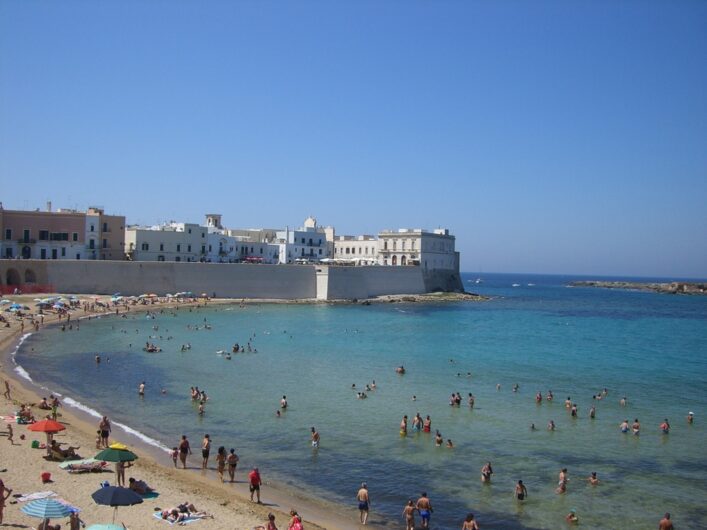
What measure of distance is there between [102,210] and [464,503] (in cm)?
6143

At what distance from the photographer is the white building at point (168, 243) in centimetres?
7088

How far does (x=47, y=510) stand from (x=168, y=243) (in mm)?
63490

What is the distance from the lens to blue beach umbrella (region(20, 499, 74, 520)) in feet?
39.3

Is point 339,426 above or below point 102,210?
below

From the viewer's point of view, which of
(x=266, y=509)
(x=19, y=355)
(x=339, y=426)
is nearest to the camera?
(x=266, y=509)

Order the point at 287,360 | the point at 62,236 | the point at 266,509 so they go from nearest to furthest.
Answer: the point at 266,509, the point at 287,360, the point at 62,236

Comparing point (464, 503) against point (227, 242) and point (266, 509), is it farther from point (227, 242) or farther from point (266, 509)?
point (227, 242)

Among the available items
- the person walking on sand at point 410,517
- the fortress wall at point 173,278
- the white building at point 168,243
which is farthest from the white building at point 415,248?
the person walking on sand at point 410,517

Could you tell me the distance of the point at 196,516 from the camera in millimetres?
14281

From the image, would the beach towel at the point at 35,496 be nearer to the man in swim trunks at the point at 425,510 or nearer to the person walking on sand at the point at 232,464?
the person walking on sand at the point at 232,464

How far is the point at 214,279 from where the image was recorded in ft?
231

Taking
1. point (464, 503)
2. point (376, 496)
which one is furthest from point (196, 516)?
point (464, 503)

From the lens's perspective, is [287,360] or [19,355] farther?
[287,360]

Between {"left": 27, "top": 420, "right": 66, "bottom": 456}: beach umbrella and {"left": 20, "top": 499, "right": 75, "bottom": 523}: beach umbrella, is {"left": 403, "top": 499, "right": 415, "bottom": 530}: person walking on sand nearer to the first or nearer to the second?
{"left": 20, "top": 499, "right": 75, "bottom": 523}: beach umbrella
